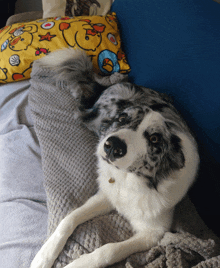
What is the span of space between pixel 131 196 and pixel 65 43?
4.65 feet

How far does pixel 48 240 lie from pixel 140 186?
493 mm

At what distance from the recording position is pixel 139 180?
1.11 meters

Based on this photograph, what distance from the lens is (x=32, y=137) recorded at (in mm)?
1627

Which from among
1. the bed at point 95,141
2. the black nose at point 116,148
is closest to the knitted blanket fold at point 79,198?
the bed at point 95,141

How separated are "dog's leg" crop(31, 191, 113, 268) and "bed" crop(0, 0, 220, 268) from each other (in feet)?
0.12

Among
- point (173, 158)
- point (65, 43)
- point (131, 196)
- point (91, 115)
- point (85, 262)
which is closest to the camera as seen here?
point (85, 262)

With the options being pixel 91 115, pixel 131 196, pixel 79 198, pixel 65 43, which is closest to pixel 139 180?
pixel 131 196

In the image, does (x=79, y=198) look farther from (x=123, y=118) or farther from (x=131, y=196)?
(x=123, y=118)

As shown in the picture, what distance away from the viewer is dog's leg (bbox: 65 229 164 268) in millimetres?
948

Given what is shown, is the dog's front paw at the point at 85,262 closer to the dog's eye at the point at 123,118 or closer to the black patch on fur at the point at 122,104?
the dog's eye at the point at 123,118

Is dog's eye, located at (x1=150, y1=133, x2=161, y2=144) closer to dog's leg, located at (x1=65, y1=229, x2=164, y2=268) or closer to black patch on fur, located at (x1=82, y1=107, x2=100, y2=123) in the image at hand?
dog's leg, located at (x1=65, y1=229, x2=164, y2=268)

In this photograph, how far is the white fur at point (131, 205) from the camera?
3.19 feet

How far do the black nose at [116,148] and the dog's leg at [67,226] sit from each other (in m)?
0.37

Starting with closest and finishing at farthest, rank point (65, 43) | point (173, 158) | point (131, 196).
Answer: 1. point (173, 158)
2. point (131, 196)
3. point (65, 43)
